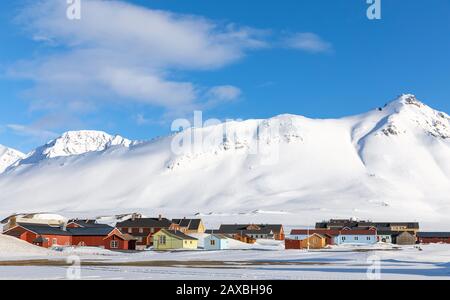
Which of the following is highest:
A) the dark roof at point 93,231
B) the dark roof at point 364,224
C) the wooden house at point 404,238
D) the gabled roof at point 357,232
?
the dark roof at point 364,224

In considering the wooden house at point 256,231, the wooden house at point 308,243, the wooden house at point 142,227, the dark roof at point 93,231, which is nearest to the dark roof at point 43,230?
the dark roof at point 93,231

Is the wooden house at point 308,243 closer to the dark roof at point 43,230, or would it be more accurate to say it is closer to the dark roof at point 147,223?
the dark roof at point 147,223

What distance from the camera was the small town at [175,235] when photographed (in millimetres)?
102244

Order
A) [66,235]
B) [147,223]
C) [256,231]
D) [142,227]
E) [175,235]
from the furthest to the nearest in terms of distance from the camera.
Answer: [256,231] → [147,223] → [142,227] → [175,235] → [66,235]

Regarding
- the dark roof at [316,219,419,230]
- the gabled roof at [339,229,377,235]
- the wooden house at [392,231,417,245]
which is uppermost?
the dark roof at [316,219,419,230]

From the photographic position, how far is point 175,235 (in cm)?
10769

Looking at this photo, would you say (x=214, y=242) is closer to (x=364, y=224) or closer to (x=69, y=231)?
(x=69, y=231)

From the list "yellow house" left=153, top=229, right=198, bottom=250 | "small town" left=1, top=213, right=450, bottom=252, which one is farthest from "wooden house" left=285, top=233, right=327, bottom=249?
"yellow house" left=153, top=229, right=198, bottom=250

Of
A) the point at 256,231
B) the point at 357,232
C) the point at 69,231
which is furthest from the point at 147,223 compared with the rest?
the point at 357,232

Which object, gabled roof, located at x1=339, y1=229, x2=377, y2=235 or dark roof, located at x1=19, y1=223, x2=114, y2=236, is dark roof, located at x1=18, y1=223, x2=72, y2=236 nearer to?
dark roof, located at x1=19, y1=223, x2=114, y2=236

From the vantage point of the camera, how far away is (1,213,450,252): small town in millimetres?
→ 102244

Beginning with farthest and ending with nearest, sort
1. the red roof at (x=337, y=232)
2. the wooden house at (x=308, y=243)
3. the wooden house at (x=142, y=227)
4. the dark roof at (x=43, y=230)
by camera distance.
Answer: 1. the red roof at (x=337, y=232)
2. the wooden house at (x=142, y=227)
3. the wooden house at (x=308, y=243)
4. the dark roof at (x=43, y=230)
